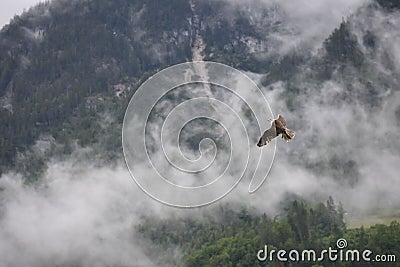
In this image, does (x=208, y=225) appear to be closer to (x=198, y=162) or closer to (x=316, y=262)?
(x=198, y=162)

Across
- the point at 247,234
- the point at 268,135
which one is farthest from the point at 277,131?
the point at 247,234

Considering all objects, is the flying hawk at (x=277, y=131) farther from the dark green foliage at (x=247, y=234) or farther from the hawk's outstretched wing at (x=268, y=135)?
the dark green foliage at (x=247, y=234)

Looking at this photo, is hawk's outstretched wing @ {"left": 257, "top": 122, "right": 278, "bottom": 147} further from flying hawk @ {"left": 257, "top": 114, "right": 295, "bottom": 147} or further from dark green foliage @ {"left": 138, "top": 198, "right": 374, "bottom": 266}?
dark green foliage @ {"left": 138, "top": 198, "right": 374, "bottom": 266}

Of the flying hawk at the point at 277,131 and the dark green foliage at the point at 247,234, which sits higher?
the dark green foliage at the point at 247,234

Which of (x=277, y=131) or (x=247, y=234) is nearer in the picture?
(x=277, y=131)

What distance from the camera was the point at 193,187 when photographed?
153 m

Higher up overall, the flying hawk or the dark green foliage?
the dark green foliage

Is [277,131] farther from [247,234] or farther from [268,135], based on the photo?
[247,234]

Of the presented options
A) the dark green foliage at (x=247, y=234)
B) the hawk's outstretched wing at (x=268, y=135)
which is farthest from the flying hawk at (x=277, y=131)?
the dark green foliage at (x=247, y=234)

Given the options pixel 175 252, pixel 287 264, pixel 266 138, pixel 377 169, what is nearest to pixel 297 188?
pixel 377 169

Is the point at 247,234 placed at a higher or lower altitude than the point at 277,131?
higher

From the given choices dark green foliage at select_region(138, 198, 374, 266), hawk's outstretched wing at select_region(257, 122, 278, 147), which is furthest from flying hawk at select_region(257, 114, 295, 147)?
dark green foliage at select_region(138, 198, 374, 266)

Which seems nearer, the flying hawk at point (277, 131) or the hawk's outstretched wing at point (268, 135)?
the flying hawk at point (277, 131)

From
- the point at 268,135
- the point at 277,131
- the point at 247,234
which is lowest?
the point at 268,135
